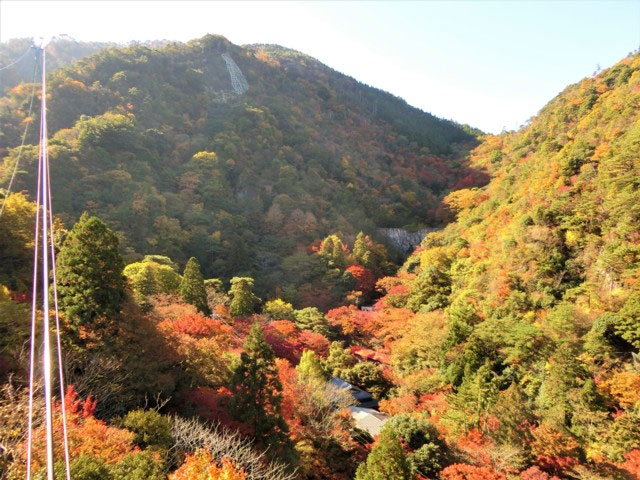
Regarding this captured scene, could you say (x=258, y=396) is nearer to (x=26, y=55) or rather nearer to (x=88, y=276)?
(x=88, y=276)

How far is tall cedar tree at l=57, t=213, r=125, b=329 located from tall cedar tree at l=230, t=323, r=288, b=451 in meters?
5.84

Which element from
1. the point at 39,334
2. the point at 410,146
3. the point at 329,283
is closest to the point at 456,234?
the point at 329,283

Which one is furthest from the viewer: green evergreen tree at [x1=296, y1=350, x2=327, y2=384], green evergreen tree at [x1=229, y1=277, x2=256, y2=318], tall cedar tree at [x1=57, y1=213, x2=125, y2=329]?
green evergreen tree at [x1=229, y1=277, x2=256, y2=318]

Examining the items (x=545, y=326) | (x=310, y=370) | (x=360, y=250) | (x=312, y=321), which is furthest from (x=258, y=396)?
(x=360, y=250)

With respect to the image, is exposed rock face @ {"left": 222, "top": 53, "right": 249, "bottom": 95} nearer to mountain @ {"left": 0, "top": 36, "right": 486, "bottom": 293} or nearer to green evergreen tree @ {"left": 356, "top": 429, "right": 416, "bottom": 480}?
mountain @ {"left": 0, "top": 36, "right": 486, "bottom": 293}

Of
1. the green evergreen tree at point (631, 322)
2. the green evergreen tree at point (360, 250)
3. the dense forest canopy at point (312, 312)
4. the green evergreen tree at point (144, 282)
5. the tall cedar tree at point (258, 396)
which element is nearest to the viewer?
the dense forest canopy at point (312, 312)

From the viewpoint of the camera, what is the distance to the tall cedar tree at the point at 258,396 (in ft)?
46.6

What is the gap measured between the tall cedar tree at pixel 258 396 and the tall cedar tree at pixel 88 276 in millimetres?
5839

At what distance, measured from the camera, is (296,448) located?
51.2 feet

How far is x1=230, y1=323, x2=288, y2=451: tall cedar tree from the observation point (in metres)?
14.2

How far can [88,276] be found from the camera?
14820mm

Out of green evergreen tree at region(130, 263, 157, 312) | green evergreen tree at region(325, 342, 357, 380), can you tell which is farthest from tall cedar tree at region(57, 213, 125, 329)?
green evergreen tree at region(325, 342, 357, 380)

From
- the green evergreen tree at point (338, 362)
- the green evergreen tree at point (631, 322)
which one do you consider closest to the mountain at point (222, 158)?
the green evergreen tree at point (338, 362)

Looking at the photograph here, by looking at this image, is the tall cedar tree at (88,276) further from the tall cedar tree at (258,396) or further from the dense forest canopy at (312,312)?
the tall cedar tree at (258,396)
